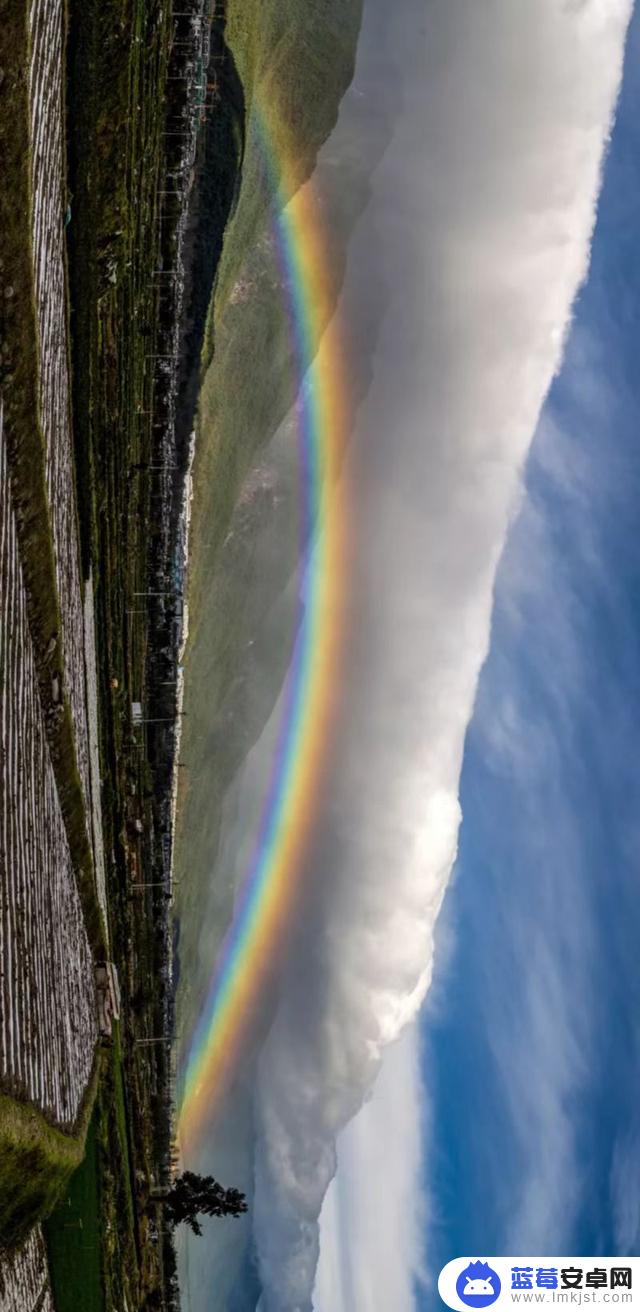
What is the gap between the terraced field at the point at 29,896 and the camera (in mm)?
16109

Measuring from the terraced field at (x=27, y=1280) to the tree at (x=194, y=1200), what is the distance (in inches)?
649

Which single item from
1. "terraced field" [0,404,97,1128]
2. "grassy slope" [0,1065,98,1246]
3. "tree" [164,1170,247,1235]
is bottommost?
"tree" [164,1170,247,1235]

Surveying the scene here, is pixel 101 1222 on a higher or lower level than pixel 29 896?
lower

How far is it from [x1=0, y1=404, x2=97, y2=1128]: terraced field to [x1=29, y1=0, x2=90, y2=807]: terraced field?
14.7 feet

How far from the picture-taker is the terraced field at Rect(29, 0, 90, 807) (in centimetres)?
2150

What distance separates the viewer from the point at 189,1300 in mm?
59438

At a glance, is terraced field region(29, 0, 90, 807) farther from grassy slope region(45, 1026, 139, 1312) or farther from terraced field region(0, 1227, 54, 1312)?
terraced field region(0, 1227, 54, 1312)

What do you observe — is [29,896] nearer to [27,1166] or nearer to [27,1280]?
[27,1166]

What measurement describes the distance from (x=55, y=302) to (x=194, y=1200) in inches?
1222

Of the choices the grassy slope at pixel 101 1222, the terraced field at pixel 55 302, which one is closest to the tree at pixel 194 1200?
the grassy slope at pixel 101 1222

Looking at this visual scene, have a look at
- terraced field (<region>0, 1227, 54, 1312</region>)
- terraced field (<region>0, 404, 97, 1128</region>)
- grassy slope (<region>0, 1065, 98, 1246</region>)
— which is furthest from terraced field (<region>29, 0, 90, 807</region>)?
terraced field (<region>0, 1227, 54, 1312</region>)

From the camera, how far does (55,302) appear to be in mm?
23719

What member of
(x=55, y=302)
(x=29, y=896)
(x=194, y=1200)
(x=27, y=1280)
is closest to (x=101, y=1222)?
(x=27, y=1280)

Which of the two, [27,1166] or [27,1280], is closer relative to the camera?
[27,1166]
